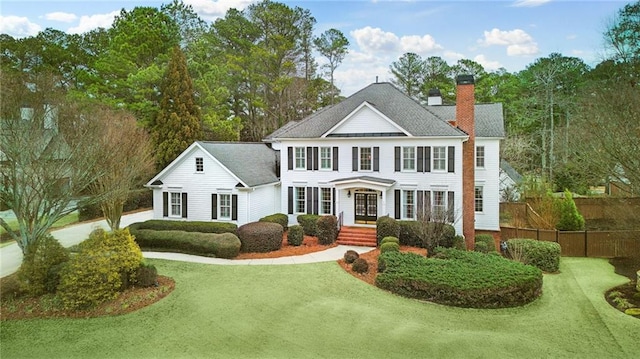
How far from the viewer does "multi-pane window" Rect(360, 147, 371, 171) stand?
813 inches

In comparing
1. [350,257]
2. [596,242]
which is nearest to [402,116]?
[350,257]

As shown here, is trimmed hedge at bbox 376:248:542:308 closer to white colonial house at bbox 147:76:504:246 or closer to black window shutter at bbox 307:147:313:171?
white colonial house at bbox 147:76:504:246

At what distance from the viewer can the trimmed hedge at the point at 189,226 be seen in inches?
728

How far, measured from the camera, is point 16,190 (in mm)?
11852

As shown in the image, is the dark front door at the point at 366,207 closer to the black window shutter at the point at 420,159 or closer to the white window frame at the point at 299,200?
the black window shutter at the point at 420,159

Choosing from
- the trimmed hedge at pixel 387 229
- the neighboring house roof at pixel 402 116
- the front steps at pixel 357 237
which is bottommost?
the front steps at pixel 357 237

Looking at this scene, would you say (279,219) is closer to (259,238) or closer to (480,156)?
(259,238)

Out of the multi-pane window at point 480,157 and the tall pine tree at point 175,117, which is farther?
the tall pine tree at point 175,117

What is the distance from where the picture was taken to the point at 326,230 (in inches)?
729

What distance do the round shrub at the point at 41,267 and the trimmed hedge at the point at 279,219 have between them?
922 centimetres

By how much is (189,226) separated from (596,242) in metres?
18.5

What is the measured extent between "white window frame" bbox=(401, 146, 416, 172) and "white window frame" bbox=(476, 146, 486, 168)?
408 cm

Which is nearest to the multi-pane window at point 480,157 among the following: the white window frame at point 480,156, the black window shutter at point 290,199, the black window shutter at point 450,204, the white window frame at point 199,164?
the white window frame at point 480,156

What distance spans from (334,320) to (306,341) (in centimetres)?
134
